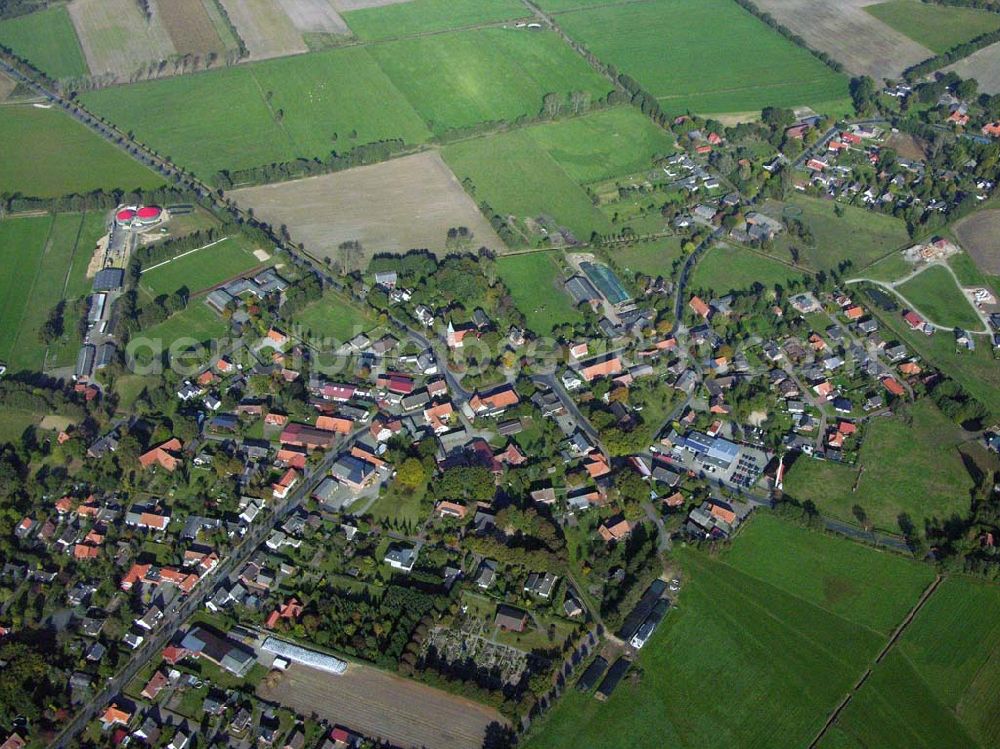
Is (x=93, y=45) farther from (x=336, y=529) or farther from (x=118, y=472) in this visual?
(x=336, y=529)

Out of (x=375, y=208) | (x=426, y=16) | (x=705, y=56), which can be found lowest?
(x=375, y=208)

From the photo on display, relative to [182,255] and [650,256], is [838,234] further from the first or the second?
[182,255]

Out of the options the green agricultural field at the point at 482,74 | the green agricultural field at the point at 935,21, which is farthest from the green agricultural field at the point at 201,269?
the green agricultural field at the point at 935,21

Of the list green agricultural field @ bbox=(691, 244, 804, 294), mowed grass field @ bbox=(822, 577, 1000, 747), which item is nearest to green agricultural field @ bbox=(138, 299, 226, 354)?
green agricultural field @ bbox=(691, 244, 804, 294)

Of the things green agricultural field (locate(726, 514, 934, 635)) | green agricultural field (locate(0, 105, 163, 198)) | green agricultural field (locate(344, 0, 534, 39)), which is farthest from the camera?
green agricultural field (locate(344, 0, 534, 39))

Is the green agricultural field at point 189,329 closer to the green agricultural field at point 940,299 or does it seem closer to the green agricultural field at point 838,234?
the green agricultural field at point 838,234

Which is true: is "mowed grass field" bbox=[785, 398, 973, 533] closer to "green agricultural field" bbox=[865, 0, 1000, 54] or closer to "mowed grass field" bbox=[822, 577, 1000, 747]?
"mowed grass field" bbox=[822, 577, 1000, 747]

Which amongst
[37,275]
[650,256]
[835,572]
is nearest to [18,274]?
[37,275]
